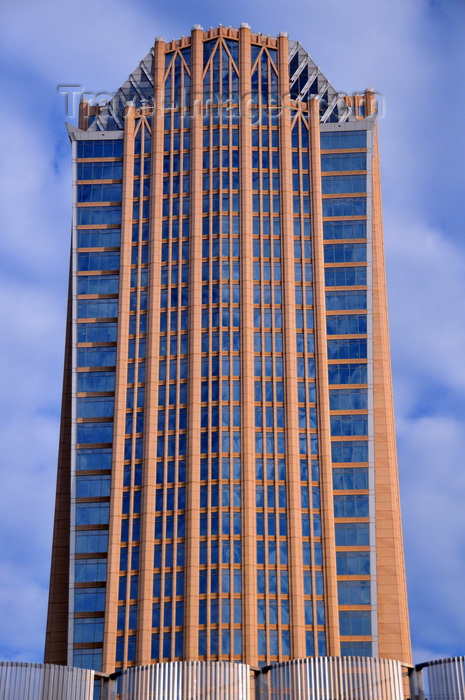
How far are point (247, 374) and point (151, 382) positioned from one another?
13172 millimetres

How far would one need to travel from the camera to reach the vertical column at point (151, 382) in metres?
154

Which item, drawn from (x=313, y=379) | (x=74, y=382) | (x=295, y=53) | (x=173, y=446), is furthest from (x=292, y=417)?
(x=295, y=53)

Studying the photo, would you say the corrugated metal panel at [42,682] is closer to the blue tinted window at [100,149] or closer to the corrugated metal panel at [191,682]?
the corrugated metal panel at [191,682]

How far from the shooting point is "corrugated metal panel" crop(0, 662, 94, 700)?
302 feet

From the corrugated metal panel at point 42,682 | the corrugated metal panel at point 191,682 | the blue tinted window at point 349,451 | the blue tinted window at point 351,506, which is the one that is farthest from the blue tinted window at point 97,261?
the corrugated metal panel at point 42,682

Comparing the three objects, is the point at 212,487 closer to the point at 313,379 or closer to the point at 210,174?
the point at 313,379

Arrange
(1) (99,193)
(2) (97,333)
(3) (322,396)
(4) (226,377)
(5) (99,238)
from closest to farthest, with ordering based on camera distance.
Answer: (3) (322,396), (4) (226,377), (2) (97,333), (5) (99,238), (1) (99,193)

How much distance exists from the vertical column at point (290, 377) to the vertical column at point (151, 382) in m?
17.7

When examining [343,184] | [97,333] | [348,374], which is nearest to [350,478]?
[348,374]

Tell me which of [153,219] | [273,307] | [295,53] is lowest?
[273,307]

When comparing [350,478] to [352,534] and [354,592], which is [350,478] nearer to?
[352,534]

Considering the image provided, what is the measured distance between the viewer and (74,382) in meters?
168

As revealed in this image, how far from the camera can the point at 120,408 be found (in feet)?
543

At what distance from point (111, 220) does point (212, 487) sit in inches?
1696
